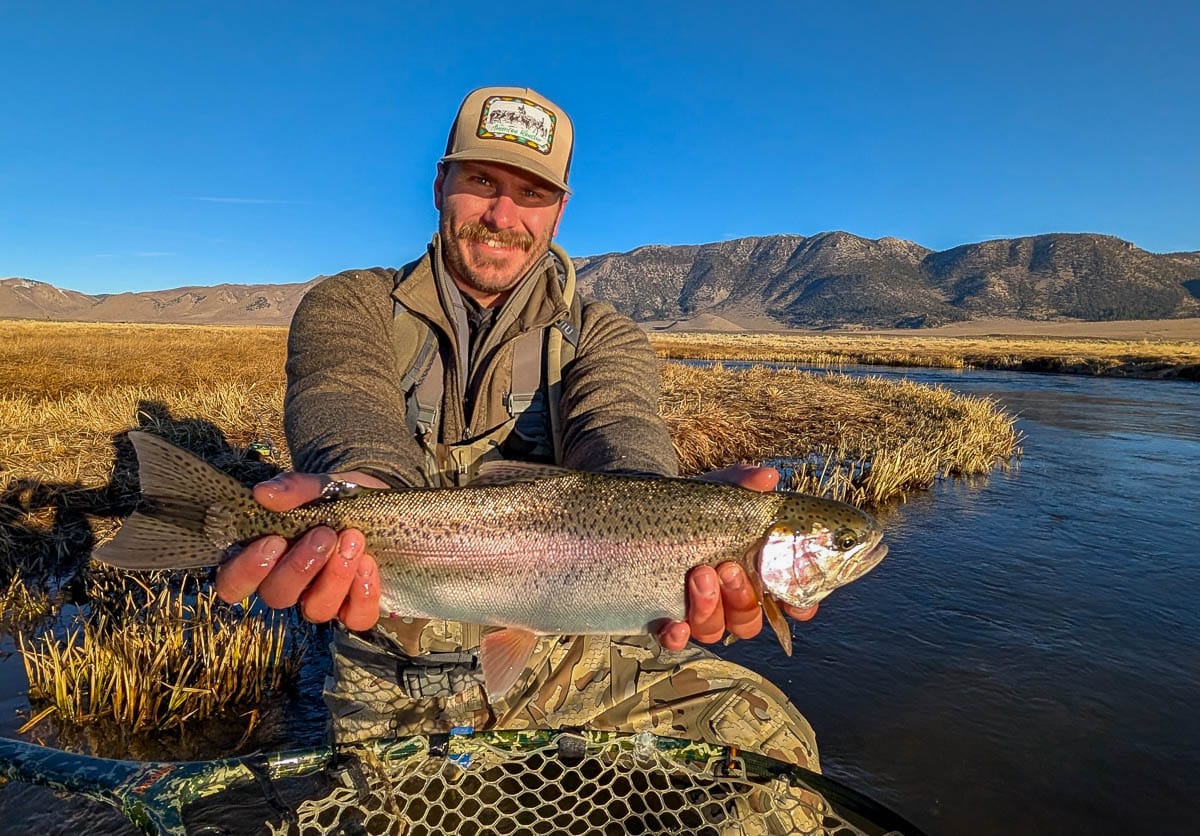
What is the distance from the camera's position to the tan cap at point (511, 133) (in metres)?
3.96

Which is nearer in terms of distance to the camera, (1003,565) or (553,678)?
(553,678)

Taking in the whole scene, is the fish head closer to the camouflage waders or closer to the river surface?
the camouflage waders

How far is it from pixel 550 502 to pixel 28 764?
2193mm

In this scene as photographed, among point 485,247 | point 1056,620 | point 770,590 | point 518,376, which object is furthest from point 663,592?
point 1056,620

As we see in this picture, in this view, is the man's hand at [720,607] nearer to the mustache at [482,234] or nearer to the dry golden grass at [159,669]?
the mustache at [482,234]

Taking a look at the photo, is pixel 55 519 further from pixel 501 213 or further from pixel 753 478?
pixel 753 478

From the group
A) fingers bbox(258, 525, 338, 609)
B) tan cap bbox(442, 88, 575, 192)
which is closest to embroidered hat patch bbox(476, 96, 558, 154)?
tan cap bbox(442, 88, 575, 192)

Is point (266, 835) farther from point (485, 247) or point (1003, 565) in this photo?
point (1003, 565)

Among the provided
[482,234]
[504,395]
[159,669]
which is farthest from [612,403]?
[159,669]

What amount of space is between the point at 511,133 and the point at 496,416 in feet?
5.26

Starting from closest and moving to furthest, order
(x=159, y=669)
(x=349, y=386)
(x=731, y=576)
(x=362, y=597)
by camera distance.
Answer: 1. (x=362, y=597)
2. (x=731, y=576)
3. (x=349, y=386)
4. (x=159, y=669)

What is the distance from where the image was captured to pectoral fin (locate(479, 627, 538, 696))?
10.4 ft

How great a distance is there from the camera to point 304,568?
2783mm

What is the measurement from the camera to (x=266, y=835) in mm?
3857
